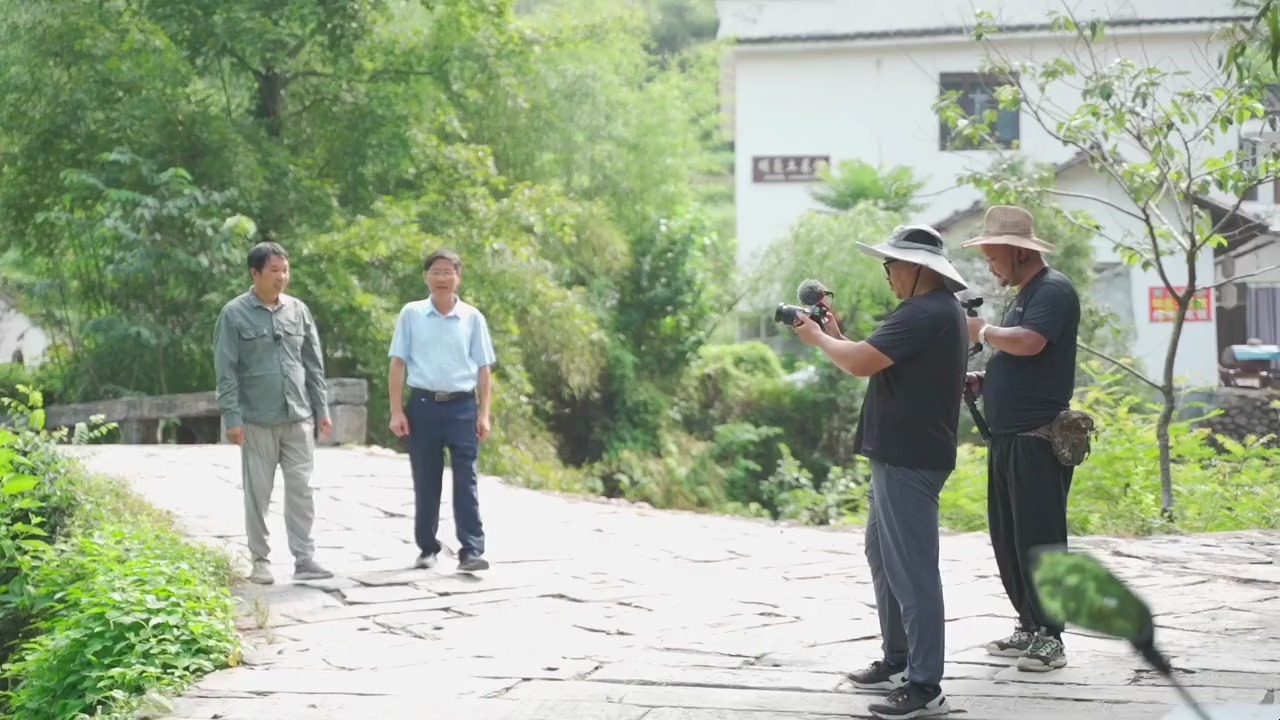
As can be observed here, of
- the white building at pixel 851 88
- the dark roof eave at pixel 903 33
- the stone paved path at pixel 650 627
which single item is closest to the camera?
the stone paved path at pixel 650 627

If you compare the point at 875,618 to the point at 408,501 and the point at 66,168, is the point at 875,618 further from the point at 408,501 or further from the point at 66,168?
the point at 66,168

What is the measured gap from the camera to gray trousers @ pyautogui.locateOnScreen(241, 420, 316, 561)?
27.3ft

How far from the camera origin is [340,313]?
1645 cm

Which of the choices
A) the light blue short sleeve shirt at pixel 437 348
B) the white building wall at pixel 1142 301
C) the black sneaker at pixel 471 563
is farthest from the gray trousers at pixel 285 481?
the white building wall at pixel 1142 301

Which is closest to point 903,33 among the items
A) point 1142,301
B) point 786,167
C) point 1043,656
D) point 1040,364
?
point 786,167

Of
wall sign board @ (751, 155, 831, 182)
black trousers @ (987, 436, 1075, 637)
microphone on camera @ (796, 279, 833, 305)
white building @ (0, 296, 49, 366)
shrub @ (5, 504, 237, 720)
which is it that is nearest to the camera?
microphone on camera @ (796, 279, 833, 305)

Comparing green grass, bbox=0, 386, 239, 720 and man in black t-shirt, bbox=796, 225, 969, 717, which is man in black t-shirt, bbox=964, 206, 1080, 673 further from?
green grass, bbox=0, 386, 239, 720

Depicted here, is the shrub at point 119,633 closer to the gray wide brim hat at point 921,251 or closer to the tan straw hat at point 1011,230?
the gray wide brim hat at point 921,251

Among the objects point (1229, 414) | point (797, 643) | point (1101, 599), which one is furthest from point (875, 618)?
point (1229, 414)

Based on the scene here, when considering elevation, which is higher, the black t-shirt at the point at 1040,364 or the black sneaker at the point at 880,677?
the black t-shirt at the point at 1040,364

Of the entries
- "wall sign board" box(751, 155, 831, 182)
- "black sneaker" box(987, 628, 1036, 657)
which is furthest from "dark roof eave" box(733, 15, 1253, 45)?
"black sneaker" box(987, 628, 1036, 657)

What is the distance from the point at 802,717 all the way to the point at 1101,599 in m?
4.23

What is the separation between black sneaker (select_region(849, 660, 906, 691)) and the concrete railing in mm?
9838

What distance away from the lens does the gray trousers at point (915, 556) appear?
5.31 m
